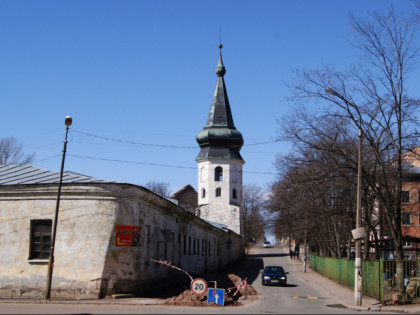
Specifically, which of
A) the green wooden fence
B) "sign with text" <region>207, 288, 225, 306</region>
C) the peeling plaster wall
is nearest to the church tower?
the green wooden fence

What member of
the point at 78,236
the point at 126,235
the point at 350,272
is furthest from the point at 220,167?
the point at 78,236

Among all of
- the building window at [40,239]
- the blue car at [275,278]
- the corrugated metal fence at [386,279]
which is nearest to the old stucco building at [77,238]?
the building window at [40,239]

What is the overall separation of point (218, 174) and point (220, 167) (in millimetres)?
1019

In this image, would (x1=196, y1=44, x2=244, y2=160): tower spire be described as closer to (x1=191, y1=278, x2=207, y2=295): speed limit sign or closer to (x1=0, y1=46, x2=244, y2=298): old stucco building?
(x1=0, y1=46, x2=244, y2=298): old stucco building

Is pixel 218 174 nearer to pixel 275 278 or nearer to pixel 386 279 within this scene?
pixel 275 278

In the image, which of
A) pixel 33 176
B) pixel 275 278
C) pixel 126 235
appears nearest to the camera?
pixel 126 235

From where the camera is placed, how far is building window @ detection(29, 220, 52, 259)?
2112 cm

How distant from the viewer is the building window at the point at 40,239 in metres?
21.1

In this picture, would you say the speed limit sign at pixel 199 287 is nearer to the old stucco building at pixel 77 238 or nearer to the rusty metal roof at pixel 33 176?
the old stucco building at pixel 77 238

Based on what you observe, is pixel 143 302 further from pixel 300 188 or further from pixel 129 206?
pixel 300 188

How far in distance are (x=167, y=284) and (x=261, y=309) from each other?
9.10 m

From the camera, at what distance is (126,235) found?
20.9 m

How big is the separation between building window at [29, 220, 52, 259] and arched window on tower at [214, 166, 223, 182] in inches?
1931

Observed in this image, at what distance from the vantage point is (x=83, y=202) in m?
20.8
